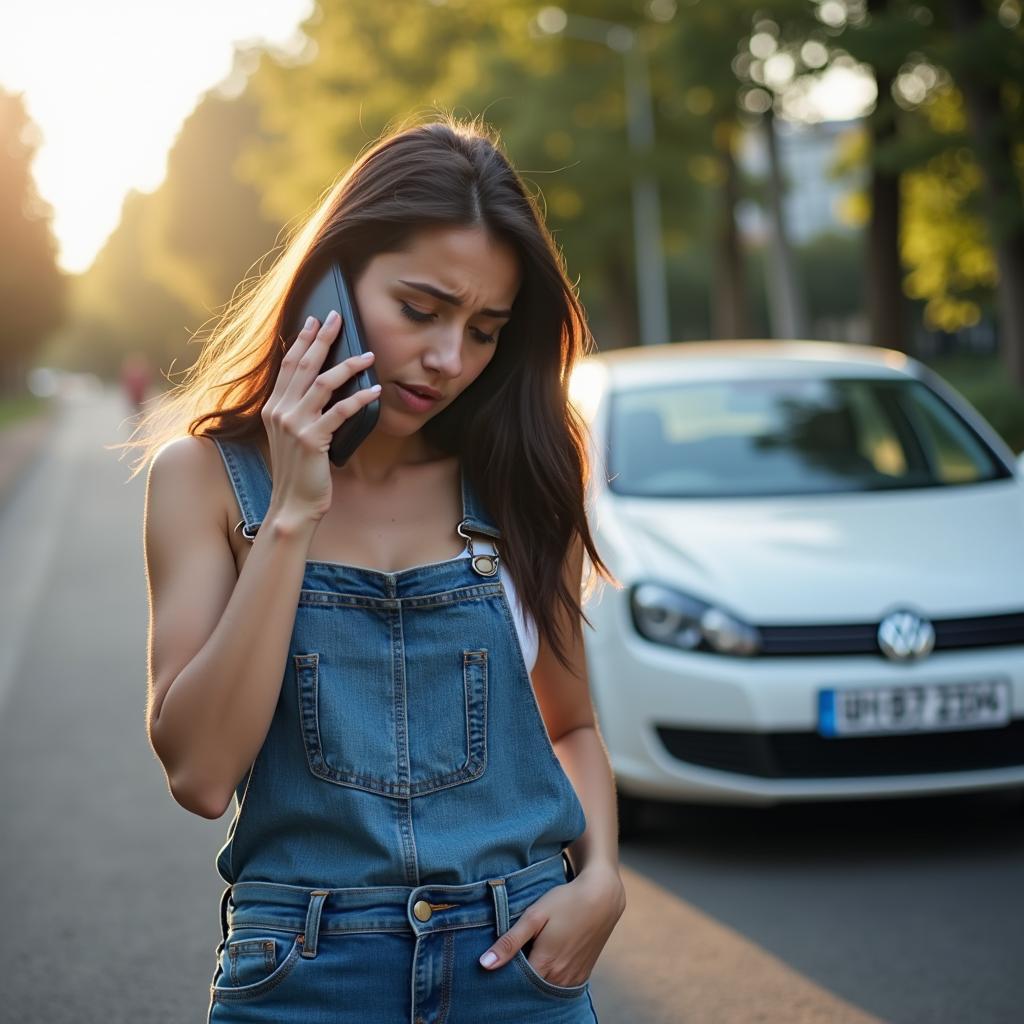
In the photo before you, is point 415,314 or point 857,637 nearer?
point 415,314

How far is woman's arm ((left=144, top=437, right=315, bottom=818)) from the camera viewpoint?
5.84ft

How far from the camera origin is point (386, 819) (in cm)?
186

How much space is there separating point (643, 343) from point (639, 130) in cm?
825

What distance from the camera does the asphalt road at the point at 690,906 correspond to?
4.07 m

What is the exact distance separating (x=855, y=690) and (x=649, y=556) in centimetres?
83

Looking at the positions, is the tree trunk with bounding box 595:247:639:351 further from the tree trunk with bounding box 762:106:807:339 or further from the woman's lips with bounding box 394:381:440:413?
the woman's lips with bounding box 394:381:440:413

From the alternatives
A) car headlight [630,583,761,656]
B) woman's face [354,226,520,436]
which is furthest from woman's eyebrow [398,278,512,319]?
car headlight [630,583,761,656]

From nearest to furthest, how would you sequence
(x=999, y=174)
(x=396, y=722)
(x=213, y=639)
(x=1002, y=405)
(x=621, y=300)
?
(x=213, y=639) → (x=396, y=722) → (x=1002, y=405) → (x=999, y=174) → (x=621, y=300)

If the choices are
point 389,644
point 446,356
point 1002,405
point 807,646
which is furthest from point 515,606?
point 1002,405

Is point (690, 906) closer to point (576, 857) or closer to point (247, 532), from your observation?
point (576, 857)

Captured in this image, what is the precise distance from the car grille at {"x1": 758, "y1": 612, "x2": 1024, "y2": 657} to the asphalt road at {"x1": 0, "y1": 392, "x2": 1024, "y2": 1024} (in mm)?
683

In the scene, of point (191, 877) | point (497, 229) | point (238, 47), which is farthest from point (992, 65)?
point (238, 47)

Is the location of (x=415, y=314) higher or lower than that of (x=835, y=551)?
higher

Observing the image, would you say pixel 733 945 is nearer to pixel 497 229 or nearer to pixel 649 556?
pixel 649 556
